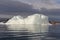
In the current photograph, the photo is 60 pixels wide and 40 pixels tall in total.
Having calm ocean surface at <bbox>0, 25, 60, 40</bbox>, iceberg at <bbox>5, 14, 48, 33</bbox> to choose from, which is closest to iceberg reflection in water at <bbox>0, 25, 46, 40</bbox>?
calm ocean surface at <bbox>0, 25, 60, 40</bbox>

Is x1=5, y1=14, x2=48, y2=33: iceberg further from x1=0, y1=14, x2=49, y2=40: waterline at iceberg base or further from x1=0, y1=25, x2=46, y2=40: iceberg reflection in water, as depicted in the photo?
x1=0, y1=25, x2=46, y2=40: iceberg reflection in water

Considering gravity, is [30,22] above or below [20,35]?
above

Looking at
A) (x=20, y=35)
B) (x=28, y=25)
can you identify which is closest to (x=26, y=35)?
(x=20, y=35)

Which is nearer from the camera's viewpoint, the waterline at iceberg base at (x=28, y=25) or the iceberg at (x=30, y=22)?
the waterline at iceberg base at (x=28, y=25)

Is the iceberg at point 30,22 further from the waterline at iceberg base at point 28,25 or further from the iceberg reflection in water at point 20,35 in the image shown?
the iceberg reflection in water at point 20,35

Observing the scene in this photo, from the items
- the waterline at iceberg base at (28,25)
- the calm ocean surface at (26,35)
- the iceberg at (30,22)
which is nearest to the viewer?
the calm ocean surface at (26,35)

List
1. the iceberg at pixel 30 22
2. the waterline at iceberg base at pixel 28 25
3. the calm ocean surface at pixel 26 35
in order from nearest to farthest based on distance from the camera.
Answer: the calm ocean surface at pixel 26 35 → the waterline at iceberg base at pixel 28 25 → the iceberg at pixel 30 22

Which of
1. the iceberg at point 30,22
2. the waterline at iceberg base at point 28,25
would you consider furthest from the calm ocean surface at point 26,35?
the iceberg at point 30,22

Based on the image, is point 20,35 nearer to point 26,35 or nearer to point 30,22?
point 26,35

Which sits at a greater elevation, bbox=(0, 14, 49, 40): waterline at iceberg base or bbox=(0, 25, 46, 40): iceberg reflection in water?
bbox=(0, 14, 49, 40): waterline at iceberg base

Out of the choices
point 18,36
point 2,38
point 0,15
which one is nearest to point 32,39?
point 18,36

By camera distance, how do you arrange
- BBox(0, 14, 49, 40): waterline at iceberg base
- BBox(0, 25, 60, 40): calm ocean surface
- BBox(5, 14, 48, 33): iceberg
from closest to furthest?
BBox(0, 25, 60, 40): calm ocean surface, BBox(0, 14, 49, 40): waterline at iceberg base, BBox(5, 14, 48, 33): iceberg

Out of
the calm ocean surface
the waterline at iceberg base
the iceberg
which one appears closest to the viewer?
the calm ocean surface

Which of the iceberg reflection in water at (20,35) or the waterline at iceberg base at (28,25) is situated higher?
the waterline at iceberg base at (28,25)
